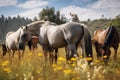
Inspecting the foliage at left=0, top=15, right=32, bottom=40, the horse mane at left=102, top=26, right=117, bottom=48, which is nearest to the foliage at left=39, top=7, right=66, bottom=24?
the horse mane at left=102, top=26, right=117, bottom=48

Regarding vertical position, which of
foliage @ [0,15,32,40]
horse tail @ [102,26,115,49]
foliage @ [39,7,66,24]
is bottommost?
foliage @ [0,15,32,40]

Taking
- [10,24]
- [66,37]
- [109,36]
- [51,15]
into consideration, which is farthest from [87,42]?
[10,24]

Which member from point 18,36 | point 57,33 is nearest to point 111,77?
point 57,33

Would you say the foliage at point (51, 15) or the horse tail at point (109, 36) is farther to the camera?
the foliage at point (51, 15)

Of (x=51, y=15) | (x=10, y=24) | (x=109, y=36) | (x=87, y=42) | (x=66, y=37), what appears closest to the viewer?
(x=87, y=42)

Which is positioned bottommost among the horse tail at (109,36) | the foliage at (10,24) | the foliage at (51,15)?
the foliage at (10,24)

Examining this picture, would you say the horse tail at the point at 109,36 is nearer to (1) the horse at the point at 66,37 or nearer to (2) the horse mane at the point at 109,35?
(2) the horse mane at the point at 109,35

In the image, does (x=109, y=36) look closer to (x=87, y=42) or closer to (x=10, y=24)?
(x=87, y=42)

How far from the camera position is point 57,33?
31.4 feet

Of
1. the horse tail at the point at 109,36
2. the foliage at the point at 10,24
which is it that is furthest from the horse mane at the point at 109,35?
the foliage at the point at 10,24

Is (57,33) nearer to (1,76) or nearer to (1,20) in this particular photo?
(1,76)

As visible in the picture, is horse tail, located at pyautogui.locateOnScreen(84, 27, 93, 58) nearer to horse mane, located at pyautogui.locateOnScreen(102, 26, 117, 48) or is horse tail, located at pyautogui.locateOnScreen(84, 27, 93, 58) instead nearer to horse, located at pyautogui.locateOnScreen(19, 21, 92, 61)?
horse, located at pyautogui.locateOnScreen(19, 21, 92, 61)

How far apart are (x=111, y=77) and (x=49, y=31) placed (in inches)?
181

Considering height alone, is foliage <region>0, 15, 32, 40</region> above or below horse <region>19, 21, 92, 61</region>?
below
